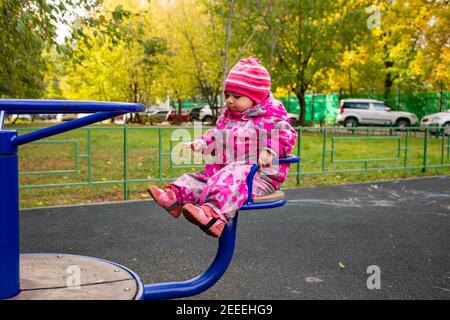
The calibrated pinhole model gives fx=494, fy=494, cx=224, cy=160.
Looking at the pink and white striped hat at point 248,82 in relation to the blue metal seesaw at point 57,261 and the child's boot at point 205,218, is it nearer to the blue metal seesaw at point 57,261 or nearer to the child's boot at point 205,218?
the blue metal seesaw at point 57,261

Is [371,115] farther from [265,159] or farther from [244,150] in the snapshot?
[265,159]

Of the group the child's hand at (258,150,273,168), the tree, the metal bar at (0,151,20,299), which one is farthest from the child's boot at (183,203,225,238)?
the tree

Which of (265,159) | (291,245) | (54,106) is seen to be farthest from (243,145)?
(291,245)

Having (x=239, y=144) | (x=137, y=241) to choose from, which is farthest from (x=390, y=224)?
(x=239, y=144)

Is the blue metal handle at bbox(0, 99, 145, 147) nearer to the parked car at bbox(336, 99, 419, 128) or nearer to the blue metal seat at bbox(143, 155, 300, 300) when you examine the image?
the blue metal seat at bbox(143, 155, 300, 300)

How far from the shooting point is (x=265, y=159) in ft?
8.05

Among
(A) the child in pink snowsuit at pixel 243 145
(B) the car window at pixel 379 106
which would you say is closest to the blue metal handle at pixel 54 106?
(A) the child in pink snowsuit at pixel 243 145

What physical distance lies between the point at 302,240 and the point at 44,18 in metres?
3.91

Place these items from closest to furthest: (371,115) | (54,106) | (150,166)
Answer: (54,106), (150,166), (371,115)

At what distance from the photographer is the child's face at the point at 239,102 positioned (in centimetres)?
264

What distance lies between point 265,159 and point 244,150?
20cm

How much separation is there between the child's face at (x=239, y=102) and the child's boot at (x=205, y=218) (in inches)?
24.2

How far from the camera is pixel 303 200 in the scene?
757cm
